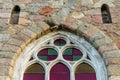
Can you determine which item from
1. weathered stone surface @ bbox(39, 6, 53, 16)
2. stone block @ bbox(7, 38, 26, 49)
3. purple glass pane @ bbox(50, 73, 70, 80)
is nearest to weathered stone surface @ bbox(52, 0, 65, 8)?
weathered stone surface @ bbox(39, 6, 53, 16)

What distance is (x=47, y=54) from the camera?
17.6 ft

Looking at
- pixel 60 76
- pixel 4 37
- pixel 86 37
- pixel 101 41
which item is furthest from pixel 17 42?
pixel 101 41

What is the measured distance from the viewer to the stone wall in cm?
502

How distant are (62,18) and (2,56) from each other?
4.64 feet

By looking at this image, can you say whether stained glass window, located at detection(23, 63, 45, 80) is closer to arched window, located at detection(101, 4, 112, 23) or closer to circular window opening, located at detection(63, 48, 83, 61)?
circular window opening, located at detection(63, 48, 83, 61)

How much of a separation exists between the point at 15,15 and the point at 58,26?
3.11 ft

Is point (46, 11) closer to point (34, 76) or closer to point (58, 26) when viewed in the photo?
point (58, 26)

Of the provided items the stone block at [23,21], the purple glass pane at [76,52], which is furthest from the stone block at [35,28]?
the purple glass pane at [76,52]

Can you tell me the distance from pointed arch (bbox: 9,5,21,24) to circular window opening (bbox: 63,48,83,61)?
1162mm

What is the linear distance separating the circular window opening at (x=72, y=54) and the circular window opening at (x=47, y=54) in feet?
0.58

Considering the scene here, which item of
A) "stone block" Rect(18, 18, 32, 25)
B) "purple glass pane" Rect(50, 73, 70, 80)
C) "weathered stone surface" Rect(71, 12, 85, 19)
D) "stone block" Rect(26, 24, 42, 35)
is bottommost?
"purple glass pane" Rect(50, 73, 70, 80)

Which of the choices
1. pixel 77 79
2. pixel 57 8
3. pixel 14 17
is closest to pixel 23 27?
pixel 14 17

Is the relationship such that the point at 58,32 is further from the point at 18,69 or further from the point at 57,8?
the point at 18,69

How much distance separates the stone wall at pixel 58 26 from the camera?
5020 mm
